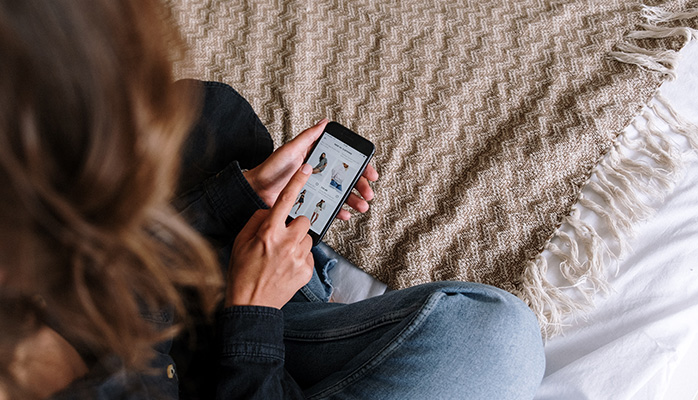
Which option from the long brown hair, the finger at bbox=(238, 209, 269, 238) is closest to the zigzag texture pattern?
the finger at bbox=(238, 209, 269, 238)

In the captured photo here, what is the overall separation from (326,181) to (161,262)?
0.35 m

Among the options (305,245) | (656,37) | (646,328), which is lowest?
(646,328)

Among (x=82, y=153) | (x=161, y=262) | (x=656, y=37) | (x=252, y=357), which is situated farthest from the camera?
(x=656, y=37)

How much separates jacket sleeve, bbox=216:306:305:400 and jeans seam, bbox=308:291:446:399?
0.04 meters

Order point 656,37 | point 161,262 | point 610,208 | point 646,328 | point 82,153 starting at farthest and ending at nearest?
point 656,37, point 610,208, point 646,328, point 161,262, point 82,153

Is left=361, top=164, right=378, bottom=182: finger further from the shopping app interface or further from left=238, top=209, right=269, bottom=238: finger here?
left=238, top=209, right=269, bottom=238: finger

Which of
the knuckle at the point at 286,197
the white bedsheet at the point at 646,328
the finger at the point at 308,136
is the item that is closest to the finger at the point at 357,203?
the finger at the point at 308,136

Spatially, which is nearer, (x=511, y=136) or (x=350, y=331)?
(x=350, y=331)

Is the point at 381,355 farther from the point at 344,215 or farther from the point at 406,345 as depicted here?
the point at 344,215

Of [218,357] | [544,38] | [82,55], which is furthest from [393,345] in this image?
[544,38]

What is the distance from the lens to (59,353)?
1.48ft

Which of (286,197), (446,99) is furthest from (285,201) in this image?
(446,99)

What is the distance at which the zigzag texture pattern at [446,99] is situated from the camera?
792mm

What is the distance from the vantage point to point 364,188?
0.79 metres
